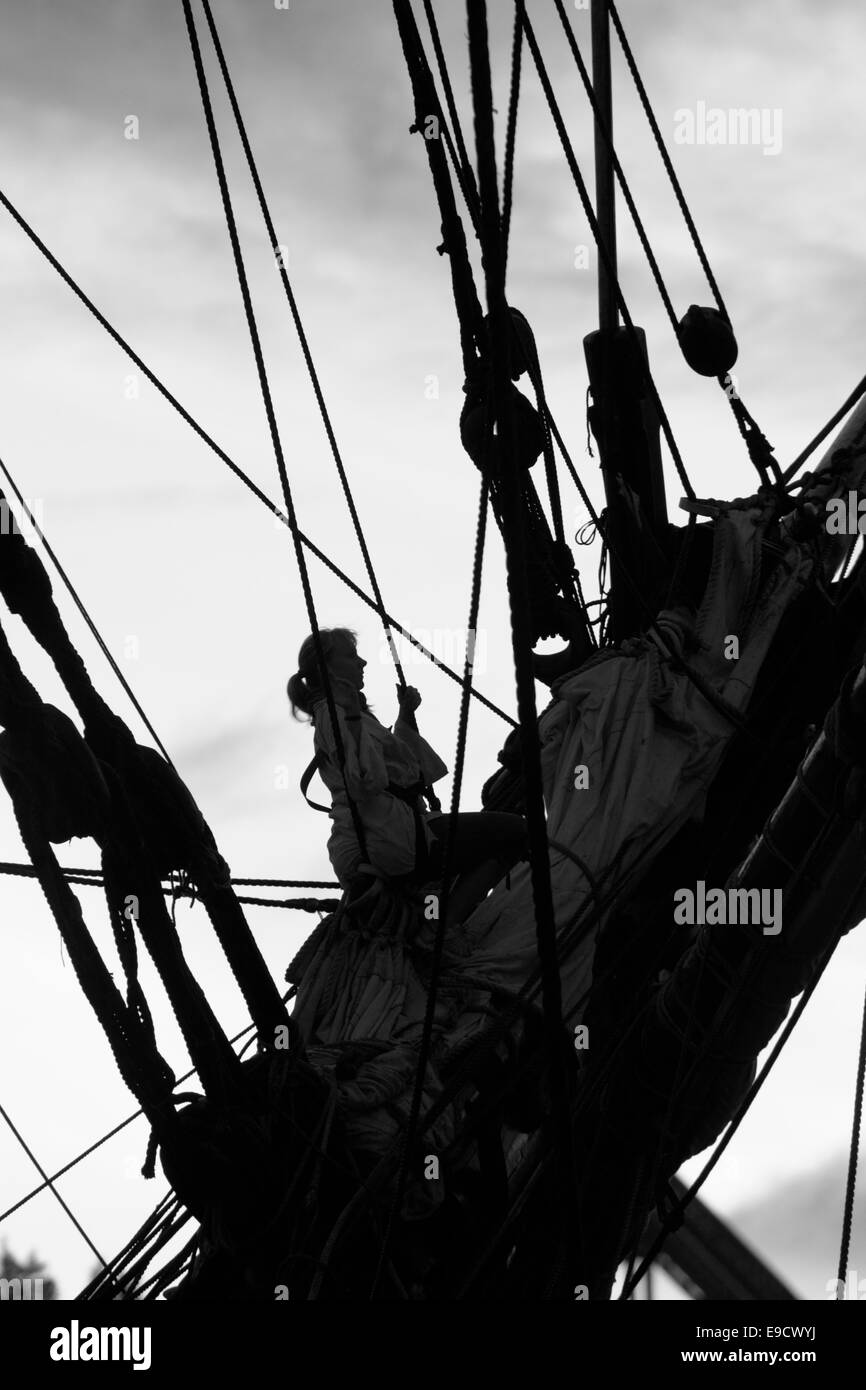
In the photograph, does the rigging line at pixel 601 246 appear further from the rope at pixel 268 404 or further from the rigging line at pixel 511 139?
the rope at pixel 268 404

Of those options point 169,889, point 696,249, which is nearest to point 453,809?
point 169,889

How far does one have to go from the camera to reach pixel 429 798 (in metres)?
7.06

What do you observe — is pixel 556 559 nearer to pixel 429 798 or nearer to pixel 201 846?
pixel 429 798

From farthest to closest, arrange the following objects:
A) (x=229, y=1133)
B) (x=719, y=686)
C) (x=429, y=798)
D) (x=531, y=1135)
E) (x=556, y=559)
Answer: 1. (x=556, y=559)
2. (x=719, y=686)
3. (x=429, y=798)
4. (x=531, y=1135)
5. (x=229, y=1133)

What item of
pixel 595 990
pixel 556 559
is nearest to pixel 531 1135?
pixel 595 990

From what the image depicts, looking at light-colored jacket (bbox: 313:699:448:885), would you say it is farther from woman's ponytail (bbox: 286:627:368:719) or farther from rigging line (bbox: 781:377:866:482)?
rigging line (bbox: 781:377:866:482)

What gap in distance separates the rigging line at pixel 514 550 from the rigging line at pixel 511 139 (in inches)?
6.4

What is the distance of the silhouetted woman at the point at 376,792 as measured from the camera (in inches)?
260

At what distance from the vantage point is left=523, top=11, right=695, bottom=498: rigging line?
24.2 feet

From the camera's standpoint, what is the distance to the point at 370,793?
661 cm

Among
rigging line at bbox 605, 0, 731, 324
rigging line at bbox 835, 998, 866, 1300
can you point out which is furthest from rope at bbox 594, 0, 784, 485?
rigging line at bbox 835, 998, 866, 1300

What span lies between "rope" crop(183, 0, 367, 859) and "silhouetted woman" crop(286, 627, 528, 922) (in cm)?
6

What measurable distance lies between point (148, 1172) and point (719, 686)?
10.4ft
